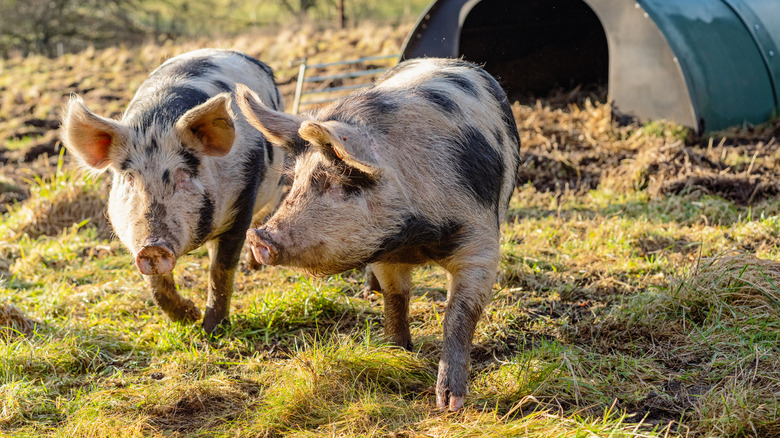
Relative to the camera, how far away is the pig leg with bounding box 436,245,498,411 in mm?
3094

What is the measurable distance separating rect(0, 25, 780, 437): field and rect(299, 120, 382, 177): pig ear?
39.1 inches

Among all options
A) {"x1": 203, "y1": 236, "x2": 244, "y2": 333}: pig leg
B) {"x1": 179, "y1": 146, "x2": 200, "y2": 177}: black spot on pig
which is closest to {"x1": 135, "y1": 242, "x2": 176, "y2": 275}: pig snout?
{"x1": 179, "y1": 146, "x2": 200, "y2": 177}: black spot on pig

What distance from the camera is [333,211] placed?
293 centimetres

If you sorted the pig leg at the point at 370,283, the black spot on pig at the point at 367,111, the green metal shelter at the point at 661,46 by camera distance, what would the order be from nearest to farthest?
the black spot on pig at the point at 367,111, the pig leg at the point at 370,283, the green metal shelter at the point at 661,46

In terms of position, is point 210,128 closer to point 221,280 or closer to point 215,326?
point 221,280

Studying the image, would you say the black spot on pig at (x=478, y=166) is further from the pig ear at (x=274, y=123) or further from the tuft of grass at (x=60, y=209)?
the tuft of grass at (x=60, y=209)

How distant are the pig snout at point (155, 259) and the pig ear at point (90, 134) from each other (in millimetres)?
691

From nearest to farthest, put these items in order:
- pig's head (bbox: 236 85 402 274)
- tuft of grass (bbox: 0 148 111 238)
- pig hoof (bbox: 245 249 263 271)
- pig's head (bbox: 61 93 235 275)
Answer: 1. pig's head (bbox: 236 85 402 274)
2. pig's head (bbox: 61 93 235 275)
3. pig hoof (bbox: 245 249 263 271)
4. tuft of grass (bbox: 0 148 111 238)

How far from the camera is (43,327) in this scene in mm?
4340

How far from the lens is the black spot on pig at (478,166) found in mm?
3273

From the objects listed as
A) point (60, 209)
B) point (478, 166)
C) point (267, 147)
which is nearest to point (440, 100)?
point (478, 166)

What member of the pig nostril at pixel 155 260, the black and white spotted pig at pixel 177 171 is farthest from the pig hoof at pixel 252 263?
the pig nostril at pixel 155 260

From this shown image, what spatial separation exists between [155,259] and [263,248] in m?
0.81

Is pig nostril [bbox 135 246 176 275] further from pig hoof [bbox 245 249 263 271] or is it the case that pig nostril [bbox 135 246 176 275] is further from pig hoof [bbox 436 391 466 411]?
pig hoof [bbox 245 249 263 271]
